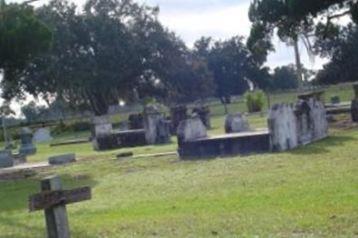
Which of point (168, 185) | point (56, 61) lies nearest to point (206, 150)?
point (168, 185)

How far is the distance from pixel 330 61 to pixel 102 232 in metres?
68.2

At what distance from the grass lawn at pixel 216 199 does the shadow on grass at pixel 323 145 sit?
0.10 meters

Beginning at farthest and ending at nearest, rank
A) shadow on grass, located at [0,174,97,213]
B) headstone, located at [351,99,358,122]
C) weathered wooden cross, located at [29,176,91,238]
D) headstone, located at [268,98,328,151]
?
headstone, located at [351,99,358,122] < headstone, located at [268,98,328,151] < shadow on grass, located at [0,174,97,213] < weathered wooden cross, located at [29,176,91,238]

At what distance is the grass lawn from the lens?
27.1 ft

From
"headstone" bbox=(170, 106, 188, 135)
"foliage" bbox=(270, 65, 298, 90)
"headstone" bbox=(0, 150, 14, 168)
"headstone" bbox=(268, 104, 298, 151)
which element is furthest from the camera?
"foliage" bbox=(270, 65, 298, 90)

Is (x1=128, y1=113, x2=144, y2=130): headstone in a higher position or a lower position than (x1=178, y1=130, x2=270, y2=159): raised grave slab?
higher

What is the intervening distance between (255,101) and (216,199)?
3782 cm

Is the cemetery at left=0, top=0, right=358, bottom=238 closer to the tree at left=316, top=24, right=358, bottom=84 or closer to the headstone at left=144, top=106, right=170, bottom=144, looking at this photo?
the headstone at left=144, top=106, right=170, bottom=144

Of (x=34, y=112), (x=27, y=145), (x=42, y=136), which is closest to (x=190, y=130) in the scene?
(x=27, y=145)

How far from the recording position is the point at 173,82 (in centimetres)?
6856

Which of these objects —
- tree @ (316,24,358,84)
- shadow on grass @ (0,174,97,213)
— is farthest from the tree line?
shadow on grass @ (0,174,97,213)

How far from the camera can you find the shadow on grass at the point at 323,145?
17.4m

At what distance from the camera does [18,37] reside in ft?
74.5

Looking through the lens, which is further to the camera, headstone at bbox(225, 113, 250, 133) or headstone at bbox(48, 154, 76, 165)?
headstone at bbox(225, 113, 250, 133)
